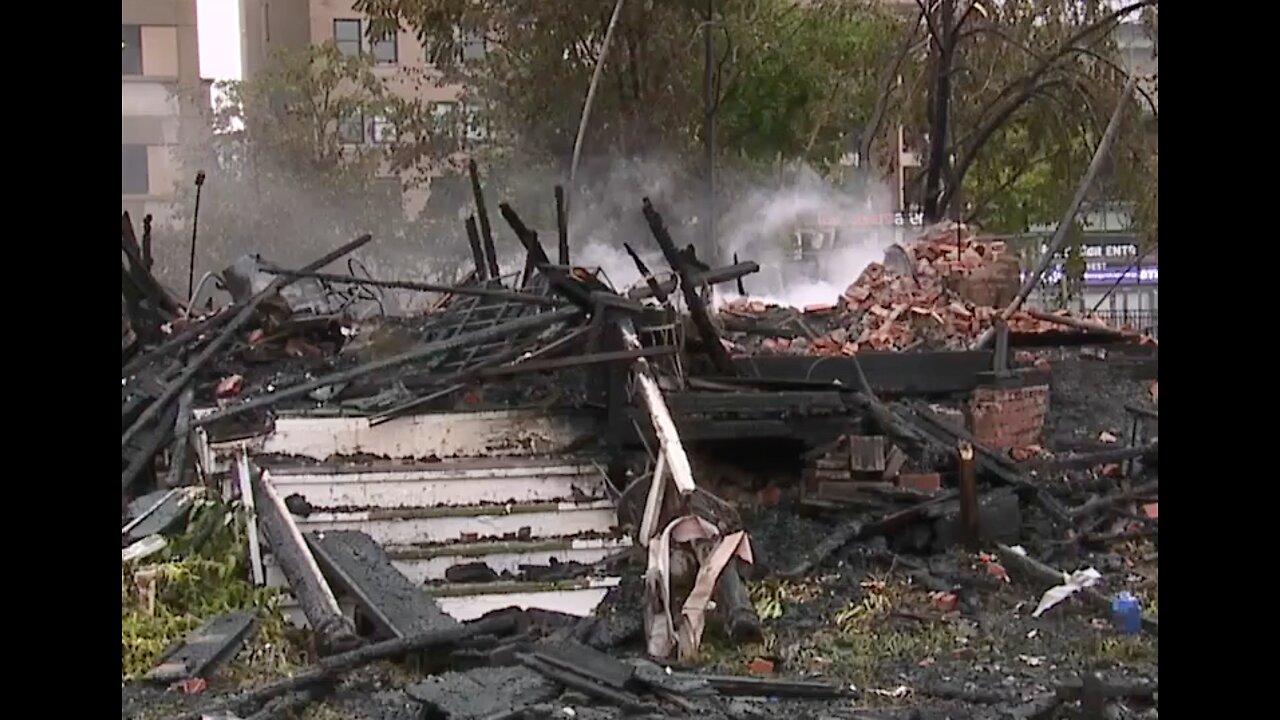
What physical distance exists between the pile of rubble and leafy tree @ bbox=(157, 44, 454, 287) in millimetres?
15252

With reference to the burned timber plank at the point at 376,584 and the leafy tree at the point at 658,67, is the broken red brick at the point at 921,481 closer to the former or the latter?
the burned timber plank at the point at 376,584

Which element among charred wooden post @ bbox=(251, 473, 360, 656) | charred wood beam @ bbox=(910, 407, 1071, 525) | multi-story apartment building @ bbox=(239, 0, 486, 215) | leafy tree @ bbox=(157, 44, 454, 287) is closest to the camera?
charred wooden post @ bbox=(251, 473, 360, 656)

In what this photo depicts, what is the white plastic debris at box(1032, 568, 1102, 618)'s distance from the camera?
848cm

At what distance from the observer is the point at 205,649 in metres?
7.37

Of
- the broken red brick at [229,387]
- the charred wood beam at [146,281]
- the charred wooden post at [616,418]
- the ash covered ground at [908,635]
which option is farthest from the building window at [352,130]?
the ash covered ground at [908,635]

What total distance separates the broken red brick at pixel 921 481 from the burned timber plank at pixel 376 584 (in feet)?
13.7

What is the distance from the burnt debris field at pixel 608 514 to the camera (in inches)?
273

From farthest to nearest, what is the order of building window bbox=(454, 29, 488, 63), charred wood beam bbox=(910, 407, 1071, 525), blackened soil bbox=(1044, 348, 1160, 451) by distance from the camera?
building window bbox=(454, 29, 488, 63)
blackened soil bbox=(1044, 348, 1160, 451)
charred wood beam bbox=(910, 407, 1071, 525)

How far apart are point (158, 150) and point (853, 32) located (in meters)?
16.7

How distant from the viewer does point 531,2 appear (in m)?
24.4

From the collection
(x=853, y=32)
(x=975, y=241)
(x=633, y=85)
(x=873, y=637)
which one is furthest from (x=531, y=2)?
(x=873, y=637)

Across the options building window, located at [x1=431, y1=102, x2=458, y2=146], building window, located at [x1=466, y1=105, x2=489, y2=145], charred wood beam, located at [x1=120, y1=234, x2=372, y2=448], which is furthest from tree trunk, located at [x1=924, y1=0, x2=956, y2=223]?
building window, located at [x1=431, y1=102, x2=458, y2=146]

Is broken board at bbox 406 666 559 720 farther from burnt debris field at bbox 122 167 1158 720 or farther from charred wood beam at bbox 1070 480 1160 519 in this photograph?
charred wood beam at bbox 1070 480 1160 519

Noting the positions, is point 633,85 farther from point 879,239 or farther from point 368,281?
point 368,281
